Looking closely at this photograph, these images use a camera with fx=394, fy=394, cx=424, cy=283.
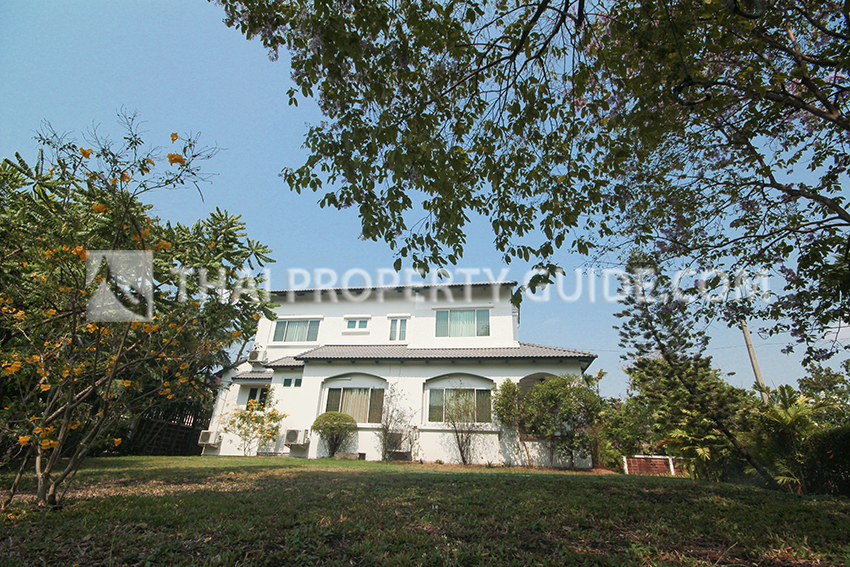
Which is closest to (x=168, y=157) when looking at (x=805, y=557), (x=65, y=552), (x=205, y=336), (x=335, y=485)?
(x=205, y=336)

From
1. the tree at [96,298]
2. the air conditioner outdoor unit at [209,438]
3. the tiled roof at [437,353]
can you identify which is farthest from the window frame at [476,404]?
the tree at [96,298]

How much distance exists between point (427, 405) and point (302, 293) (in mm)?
8669

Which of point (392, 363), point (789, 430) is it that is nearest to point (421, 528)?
point (789, 430)

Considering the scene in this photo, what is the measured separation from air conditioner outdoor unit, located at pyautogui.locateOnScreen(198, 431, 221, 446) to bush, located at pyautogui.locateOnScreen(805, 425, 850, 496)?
18.6 meters

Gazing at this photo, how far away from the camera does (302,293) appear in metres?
19.7

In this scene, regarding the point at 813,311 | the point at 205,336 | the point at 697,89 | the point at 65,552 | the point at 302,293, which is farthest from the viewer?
the point at 302,293

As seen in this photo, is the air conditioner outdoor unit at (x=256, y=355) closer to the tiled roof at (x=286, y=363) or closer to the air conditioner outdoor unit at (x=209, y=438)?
the tiled roof at (x=286, y=363)

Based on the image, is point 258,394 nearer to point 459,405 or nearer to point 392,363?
point 392,363

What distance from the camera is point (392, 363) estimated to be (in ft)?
52.7

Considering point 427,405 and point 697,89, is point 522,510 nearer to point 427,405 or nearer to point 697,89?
point 697,89

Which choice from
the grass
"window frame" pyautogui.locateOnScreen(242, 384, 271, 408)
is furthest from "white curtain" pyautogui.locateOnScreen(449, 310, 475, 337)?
the grass

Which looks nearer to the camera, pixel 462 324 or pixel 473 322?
pixel 473 322

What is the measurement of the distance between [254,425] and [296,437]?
172cm

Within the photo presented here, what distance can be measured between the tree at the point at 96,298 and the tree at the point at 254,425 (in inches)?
395
